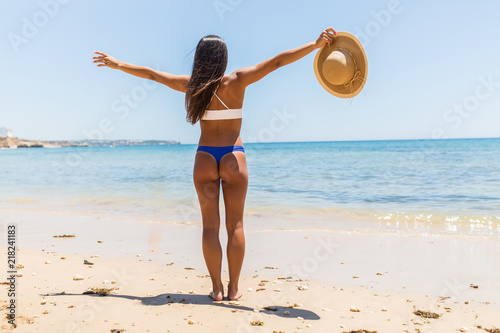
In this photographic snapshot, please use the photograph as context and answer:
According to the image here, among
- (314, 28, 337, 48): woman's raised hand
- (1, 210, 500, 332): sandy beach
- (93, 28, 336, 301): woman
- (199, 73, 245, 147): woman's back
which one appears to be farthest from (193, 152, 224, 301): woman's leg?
(314, 28, 337, 48): woman's raised hand

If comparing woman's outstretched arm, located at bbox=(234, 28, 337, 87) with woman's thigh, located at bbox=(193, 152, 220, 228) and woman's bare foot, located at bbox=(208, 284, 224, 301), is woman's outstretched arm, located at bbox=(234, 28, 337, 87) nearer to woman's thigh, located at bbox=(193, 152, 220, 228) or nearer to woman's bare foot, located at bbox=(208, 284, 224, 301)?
woman's thigh, located at bbox=(193, 152, 220, 228)

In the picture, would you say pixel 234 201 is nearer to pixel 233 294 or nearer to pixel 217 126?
pixel 217 126

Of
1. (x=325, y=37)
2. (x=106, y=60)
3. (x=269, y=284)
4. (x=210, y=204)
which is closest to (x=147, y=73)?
(x=106, y=60)

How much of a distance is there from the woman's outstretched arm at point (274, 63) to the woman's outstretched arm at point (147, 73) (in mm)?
508

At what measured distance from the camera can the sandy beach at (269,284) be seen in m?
3.07

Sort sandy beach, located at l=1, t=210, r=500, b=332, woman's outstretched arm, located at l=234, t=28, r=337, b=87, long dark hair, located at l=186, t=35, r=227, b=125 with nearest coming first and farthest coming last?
sandy beach, located at l=1, t=210, r=500, b=332, woman's outstretched arm, located at l=234, t=28, r=337, b=87, long dark hair, located at l=186, t=35, r=227, b=125

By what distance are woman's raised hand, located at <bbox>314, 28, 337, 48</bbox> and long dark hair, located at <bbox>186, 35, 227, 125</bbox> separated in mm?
791

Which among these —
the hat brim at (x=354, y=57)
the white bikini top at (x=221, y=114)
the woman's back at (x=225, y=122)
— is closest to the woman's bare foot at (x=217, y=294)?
the woman's back at (x=225, y=122)

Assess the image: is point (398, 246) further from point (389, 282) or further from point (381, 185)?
point (381, 185)

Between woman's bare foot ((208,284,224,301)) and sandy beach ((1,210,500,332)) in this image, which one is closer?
sandy beach ((1,210,500,332))

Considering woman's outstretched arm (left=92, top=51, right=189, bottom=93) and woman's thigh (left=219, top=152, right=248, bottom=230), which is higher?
woman's outstretched arm (left=92, top=51, right=189, bottom=93)

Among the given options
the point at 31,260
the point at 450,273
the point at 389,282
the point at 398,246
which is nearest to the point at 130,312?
the point at 31,260

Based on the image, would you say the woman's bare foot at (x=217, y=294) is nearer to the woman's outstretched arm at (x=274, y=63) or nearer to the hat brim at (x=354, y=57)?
the woman's outstretched arm at (x=274, y=63)

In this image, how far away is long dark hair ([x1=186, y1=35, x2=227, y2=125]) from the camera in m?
3.34
